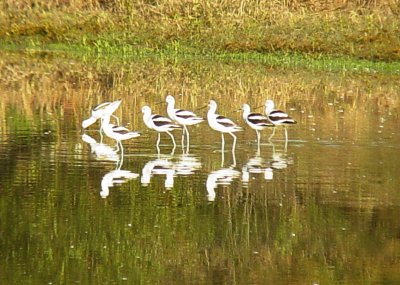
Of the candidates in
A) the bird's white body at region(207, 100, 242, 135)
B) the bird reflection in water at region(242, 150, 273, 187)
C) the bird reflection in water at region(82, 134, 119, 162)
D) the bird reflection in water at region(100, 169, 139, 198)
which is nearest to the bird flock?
the bird's white body at region(207, 100, 242, 135)

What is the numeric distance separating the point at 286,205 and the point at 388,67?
1794 cm

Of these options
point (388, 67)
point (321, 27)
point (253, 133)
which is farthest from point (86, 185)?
point (321, 27)

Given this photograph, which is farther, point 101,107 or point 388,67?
point 388,67

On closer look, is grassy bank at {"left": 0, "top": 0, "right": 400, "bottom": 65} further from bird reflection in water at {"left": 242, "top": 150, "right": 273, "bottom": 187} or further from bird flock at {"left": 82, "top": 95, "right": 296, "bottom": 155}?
bird reflection in water at {"left": 242, "top": 150, "right": 273, "bottom": 187}

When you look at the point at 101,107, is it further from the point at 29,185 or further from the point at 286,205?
the point at 286,205

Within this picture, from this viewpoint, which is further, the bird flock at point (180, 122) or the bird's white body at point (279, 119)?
the bird's white body at point (279, 119)

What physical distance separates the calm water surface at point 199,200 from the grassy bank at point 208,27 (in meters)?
8.90

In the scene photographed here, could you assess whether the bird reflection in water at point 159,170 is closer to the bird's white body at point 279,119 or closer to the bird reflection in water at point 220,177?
the bird reflection in water at point 220,177

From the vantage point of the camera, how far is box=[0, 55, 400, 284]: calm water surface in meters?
10.7

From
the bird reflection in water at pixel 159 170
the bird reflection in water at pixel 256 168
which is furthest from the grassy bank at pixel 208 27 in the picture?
the bird reflection in water at pixel 159 170

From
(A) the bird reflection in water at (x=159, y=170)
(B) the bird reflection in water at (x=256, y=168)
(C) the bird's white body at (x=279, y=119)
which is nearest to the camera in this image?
(A) the bird reflection in water at (x=159, y=170)

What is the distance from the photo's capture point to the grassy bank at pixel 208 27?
3238 cm

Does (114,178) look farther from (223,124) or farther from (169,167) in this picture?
(223,124)

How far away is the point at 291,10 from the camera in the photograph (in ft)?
116
